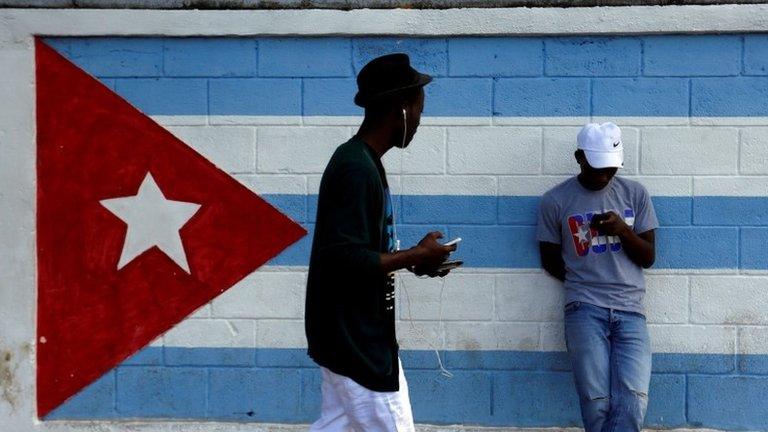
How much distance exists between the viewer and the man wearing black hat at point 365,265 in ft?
12.6

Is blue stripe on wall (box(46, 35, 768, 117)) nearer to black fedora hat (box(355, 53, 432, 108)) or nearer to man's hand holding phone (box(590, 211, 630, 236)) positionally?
man's hand holding phone (box(590, 211, 630, 236))

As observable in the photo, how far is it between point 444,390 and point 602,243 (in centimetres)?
122

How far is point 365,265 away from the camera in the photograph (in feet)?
12.5

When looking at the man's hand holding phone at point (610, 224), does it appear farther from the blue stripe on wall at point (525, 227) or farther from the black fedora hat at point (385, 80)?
the black fedora hat at point (385, 80)

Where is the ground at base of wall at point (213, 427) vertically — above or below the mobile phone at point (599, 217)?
below

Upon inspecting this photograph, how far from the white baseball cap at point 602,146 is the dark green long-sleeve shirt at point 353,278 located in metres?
1.75

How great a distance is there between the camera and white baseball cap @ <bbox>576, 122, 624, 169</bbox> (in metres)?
5.46

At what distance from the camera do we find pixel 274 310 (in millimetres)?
6188

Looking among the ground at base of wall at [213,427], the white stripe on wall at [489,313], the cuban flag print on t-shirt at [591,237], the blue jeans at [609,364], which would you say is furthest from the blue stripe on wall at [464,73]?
the ground at base of wall at [213,427]

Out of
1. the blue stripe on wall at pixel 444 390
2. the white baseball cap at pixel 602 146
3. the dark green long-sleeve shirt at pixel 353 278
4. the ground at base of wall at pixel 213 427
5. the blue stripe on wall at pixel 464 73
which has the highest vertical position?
the blue stripe on wall at pixel 464 73

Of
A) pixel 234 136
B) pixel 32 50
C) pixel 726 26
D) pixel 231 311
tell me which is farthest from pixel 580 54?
pixel 32 50

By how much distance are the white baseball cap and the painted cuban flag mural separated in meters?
0.49

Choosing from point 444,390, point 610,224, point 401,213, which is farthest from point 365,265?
point 444,390

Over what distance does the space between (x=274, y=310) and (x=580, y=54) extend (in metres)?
2.13
